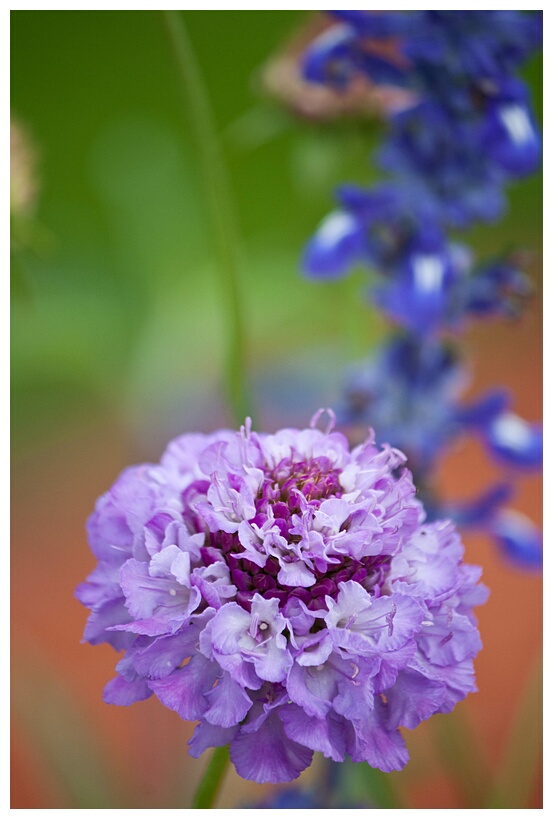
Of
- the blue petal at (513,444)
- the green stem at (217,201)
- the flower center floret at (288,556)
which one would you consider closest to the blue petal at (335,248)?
the green stem at (217,201)

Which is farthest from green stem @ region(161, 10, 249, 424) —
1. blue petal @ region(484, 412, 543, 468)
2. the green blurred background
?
blue petal @ region(484, 412, 543, 468)

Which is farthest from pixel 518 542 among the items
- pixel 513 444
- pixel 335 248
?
pixel 335 248

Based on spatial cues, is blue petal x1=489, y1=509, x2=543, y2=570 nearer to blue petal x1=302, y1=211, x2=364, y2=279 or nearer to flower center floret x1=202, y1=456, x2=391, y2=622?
blue petal x1=302, y1=211, x2=364, y2=279

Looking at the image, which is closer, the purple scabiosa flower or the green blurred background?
the purple scabiosa flower

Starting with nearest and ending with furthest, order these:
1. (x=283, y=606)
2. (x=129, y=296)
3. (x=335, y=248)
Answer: (x=283, y=606), (x=335, y=248), (x=129, y=296)

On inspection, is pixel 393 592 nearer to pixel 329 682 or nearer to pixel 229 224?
pixel 329 682

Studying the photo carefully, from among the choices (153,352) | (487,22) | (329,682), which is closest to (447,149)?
(487,22)

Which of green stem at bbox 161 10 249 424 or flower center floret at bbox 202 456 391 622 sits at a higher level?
green stem at bbox 161 10 249 424

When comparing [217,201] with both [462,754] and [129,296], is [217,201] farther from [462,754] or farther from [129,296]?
[462,754]
